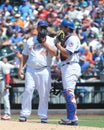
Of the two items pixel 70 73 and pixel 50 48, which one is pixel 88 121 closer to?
pixel 70 73

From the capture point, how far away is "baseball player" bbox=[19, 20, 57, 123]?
1102 cm

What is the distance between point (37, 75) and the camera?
36.3 feet

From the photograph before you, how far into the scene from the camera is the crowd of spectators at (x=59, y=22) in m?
17.9

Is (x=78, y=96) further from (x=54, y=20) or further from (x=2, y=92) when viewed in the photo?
(x=54, y=20)

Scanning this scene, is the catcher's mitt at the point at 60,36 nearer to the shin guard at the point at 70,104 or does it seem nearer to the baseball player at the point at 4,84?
the shin guard at the point at 70,104

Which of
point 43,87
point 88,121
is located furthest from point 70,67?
point 88,121

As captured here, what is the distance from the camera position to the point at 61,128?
899 centimetres

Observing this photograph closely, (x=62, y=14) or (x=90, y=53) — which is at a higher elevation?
(x=62, y=14)

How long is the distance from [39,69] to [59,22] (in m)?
10.2

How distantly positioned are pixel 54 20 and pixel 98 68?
439cm

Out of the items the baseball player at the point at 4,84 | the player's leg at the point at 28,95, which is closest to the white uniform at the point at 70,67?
the player's leg at the point at 28,95

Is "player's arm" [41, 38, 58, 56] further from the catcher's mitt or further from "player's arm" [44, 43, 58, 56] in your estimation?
the catcher's mitt

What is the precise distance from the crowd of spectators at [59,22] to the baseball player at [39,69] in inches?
234

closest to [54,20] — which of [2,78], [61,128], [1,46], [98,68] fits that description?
[1,46]
